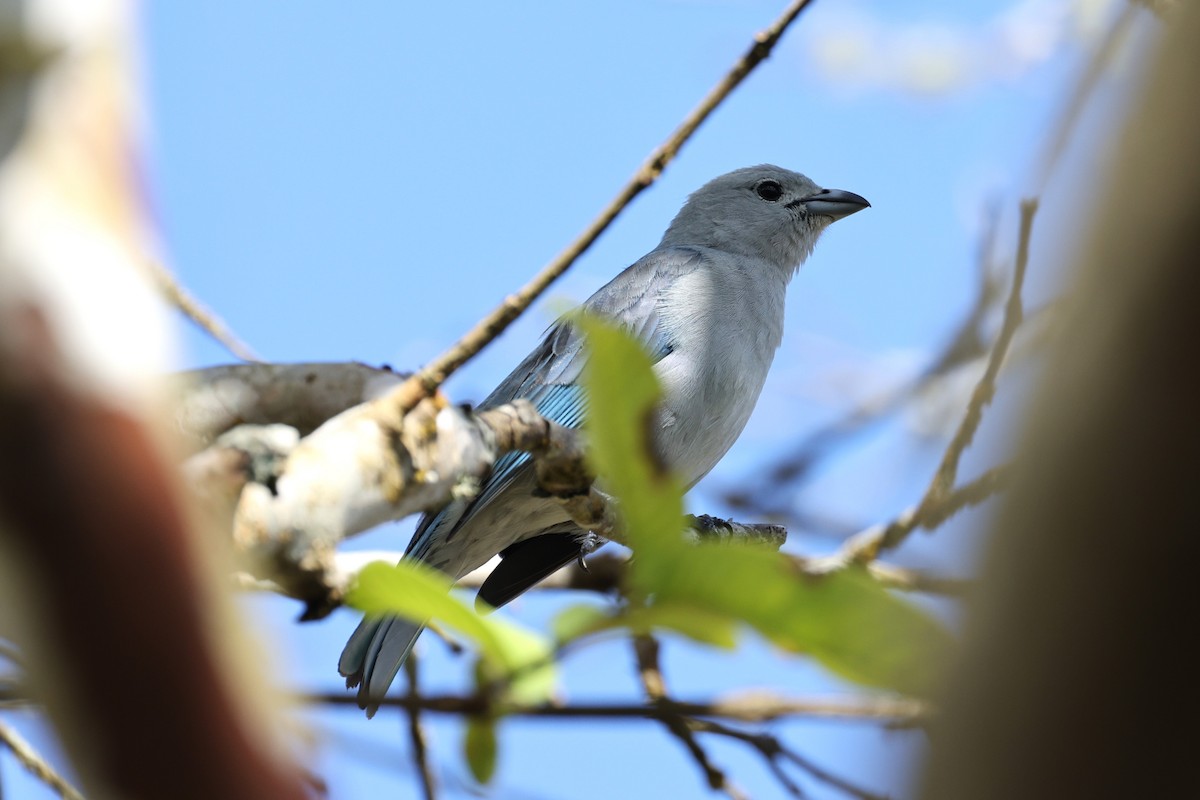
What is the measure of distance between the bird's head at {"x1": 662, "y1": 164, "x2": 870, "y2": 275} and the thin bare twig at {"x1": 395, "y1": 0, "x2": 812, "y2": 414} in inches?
141

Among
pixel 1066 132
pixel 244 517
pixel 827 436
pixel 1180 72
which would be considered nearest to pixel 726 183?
pixel 827 436

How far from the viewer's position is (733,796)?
3137mm

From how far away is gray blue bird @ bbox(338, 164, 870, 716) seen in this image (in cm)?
434

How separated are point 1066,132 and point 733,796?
1996 mm

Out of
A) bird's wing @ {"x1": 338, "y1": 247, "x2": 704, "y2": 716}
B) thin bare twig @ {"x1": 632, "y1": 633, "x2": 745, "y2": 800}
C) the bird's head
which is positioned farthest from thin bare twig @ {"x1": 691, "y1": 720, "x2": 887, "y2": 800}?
the bird's head

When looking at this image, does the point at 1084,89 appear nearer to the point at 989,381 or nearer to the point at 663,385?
the point at 989,381

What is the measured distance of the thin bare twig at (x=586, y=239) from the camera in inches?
84.7

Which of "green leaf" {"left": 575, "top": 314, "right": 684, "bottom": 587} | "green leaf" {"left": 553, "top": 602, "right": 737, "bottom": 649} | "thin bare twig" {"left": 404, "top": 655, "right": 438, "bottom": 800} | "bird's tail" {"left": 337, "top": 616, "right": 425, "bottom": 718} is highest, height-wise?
"green leaf" {"left": 575, "top": 314, "right": 684, "bottom": 587}

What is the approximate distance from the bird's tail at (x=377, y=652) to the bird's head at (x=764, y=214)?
3.05 meters

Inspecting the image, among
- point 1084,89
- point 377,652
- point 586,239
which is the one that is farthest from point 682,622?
point 1084,89

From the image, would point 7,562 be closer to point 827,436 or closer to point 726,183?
point 827,436

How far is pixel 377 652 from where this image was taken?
387 cm

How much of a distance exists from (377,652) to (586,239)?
203cm

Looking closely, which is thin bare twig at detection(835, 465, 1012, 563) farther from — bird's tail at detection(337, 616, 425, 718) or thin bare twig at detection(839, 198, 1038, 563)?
bird's tail at detection(337, 616, 425, 718)
